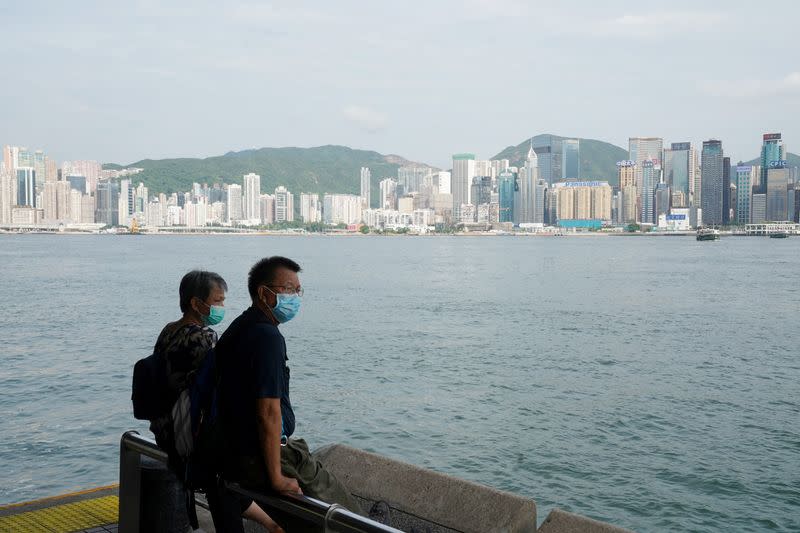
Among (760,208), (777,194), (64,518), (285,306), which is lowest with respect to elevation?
(64,518)

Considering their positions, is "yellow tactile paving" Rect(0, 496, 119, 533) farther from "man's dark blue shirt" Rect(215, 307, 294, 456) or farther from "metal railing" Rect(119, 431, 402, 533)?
"man's dark blue shirt" Rect(215, 307, 294, 456)

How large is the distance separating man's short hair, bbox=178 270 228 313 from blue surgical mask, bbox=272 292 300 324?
555 millimetres

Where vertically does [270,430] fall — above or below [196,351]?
below

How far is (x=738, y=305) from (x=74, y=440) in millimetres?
30494

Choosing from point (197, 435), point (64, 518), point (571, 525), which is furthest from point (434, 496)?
point (64, 518)

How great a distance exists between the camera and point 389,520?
4332 mm

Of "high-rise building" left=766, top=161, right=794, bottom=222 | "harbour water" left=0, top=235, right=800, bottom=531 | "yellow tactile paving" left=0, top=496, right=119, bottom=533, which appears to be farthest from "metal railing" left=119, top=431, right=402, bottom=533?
"high-rise building" left=766, top=161, right=794, bottom=222

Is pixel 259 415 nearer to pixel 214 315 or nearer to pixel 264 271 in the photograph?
pixel 264 271

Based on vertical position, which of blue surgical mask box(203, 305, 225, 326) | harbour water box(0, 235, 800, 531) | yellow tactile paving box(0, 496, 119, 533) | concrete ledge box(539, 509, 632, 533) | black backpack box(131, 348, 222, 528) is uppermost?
blue surgical mask box(203, 305, 225, 326)

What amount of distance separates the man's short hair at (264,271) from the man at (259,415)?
0.20 meters

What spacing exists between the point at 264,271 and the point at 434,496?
→ 1.83 m

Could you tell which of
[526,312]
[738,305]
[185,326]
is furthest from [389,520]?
[738,305]

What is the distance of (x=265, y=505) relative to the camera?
2.61 m

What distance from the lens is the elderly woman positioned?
2.91m
